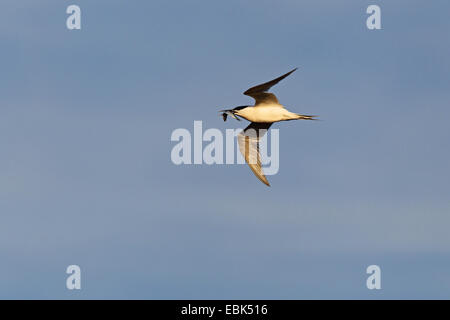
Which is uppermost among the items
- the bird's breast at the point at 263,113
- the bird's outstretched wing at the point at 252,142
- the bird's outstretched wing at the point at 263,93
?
the bird's outstretched wing at the point at 263,93

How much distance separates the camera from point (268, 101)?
34875 millimetres

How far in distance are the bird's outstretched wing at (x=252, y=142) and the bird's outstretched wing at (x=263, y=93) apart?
2272 mm

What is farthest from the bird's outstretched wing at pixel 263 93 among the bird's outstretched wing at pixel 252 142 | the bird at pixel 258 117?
the bird's outstretched wing at pixel 252 142

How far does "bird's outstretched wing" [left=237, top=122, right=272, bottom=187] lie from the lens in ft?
122

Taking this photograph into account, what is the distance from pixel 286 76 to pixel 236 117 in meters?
5.12

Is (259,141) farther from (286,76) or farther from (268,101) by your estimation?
(286,76)

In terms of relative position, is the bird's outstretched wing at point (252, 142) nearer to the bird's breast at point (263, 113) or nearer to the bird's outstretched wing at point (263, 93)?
the bird's breast at point (263, 113)

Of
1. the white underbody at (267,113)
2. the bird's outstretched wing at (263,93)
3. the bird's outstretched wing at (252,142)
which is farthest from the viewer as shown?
the bird's outstretched wing at (252,142)

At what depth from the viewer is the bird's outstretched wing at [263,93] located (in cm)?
3359

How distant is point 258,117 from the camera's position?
3541cm

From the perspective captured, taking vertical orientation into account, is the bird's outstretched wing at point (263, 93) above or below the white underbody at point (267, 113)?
above

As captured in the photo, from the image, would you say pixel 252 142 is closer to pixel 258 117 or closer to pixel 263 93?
pixel 258 117

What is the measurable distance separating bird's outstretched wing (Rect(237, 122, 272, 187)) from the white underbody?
1.53 meters
